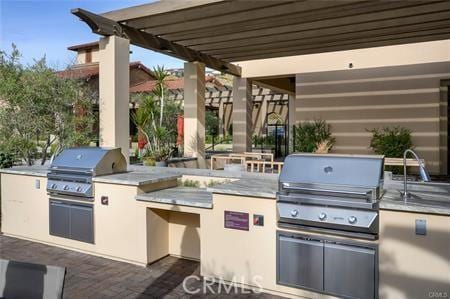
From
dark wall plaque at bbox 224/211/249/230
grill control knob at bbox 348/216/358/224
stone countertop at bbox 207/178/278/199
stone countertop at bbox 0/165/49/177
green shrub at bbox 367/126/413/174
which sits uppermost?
green shrub at bbox 367/126/413/174

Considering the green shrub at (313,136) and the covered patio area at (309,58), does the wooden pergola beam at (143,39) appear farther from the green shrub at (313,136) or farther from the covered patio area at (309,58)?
the green shrub at (313,136)

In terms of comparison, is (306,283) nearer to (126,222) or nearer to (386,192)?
(386,192)

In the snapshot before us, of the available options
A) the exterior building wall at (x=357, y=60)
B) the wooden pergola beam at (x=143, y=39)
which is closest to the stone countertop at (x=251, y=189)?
the wooden pergola beam at (x=143, y=39)

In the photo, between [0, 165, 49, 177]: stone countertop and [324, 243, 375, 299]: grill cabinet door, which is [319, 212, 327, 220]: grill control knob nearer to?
[324, 243, 375, 299]: grill cabinet door

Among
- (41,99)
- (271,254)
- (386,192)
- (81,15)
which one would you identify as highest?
(81,15)

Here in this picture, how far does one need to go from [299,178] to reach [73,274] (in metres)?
2.68

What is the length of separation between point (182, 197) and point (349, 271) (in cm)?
194

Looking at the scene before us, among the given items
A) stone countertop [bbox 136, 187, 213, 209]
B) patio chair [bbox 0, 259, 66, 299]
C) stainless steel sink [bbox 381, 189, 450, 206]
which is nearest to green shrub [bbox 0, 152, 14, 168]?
stone countertop [bbox 136, 187, 213, 209]

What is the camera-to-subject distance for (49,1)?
25.2 feet

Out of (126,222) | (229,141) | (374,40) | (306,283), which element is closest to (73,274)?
(126,222)

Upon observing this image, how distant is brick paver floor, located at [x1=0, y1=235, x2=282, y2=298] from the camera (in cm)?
357

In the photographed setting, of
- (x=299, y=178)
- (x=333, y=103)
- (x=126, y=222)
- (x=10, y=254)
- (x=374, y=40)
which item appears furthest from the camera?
(x=333, y=103)

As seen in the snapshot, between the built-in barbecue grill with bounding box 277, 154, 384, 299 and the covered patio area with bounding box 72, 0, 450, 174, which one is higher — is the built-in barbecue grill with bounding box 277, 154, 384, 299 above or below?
below

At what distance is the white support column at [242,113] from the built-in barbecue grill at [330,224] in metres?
8.93
